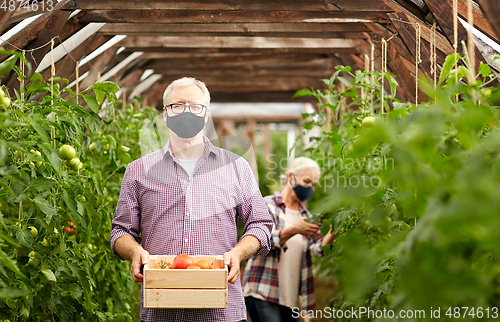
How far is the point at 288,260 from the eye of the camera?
9.05 ft

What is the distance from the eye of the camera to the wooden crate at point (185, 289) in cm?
152

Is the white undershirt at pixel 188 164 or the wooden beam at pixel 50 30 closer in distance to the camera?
the white undershirt at pixel 188 164

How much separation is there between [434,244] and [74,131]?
1535mm

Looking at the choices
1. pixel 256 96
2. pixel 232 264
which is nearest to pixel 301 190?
pixel 232 264

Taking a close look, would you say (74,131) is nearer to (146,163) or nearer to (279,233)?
(146,163)

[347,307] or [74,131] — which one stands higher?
[74,131]

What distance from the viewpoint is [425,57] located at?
2717mm

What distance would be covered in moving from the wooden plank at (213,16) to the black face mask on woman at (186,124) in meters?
1.48

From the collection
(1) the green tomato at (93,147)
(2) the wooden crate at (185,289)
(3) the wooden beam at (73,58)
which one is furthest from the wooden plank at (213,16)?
(2) the wooden crate at (185,289)

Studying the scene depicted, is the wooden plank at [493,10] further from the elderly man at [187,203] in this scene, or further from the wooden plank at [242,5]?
the wooden plank at [242,5]

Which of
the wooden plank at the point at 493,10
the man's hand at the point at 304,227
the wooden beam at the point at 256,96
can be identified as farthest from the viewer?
the wooden beam at the point at 256,96

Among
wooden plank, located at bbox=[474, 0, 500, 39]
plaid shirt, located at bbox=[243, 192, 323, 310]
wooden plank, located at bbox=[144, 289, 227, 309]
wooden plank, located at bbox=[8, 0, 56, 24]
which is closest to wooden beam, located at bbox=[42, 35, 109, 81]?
wooden plank, located at bbox=[8, 0, 56, 24]

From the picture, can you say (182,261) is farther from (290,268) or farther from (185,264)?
(290,268)

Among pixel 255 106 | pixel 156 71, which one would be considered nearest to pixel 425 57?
pixel 156 71
